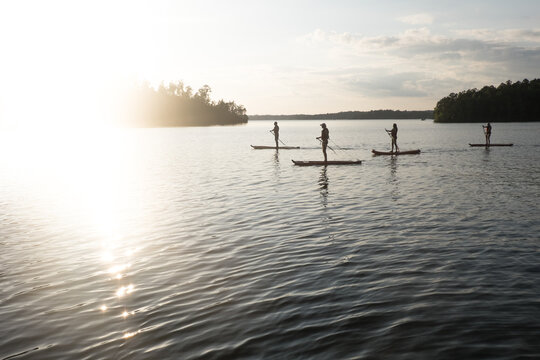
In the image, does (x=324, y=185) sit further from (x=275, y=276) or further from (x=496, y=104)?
(x=496, y=104)

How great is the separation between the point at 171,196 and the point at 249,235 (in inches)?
354

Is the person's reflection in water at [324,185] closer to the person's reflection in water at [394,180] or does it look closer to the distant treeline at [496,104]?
the person's reflection in water at [394,180]

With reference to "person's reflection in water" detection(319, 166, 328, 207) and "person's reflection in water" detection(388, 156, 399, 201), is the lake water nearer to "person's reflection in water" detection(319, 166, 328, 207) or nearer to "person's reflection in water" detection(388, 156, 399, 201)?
"person's reflection in water" detection(319, 166, 328, 207)

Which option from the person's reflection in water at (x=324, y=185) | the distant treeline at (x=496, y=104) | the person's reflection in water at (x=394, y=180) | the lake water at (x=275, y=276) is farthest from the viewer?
the distant treeline at (x=496, y=104)

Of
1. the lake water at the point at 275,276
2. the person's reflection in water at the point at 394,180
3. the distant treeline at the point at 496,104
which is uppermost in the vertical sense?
the distant treeline at the point at 496,104

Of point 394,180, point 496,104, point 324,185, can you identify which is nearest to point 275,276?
point 324,185

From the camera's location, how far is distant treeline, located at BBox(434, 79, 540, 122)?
163 m

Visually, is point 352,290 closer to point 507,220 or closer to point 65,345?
point 65,345

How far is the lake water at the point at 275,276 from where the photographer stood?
6297mm

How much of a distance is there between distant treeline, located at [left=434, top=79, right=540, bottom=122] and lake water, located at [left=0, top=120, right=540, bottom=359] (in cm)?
17066

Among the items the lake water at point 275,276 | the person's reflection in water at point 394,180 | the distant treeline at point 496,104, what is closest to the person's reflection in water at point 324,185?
the lake water at point 275,276

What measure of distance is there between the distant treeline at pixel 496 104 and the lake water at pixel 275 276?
171m

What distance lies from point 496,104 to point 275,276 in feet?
616

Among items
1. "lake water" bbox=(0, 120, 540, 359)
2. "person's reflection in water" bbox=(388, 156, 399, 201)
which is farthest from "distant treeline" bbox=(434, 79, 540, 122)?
"lake water" bbox=(0, 120, 540, 359)
